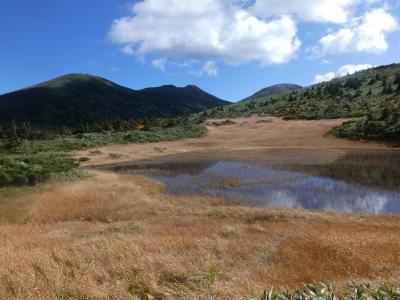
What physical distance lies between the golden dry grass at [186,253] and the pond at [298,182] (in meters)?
3.93

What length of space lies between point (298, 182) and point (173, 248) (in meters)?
21.1

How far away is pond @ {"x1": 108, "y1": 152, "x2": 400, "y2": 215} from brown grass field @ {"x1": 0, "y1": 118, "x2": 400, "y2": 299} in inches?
114

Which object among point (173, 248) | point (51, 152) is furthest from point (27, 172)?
point (51, 152)

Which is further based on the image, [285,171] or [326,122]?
[326,122]

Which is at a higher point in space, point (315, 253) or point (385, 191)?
point (315, 253)

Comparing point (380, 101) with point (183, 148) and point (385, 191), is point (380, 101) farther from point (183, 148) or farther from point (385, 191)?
point (385, 191)

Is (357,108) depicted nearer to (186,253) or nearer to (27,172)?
(27,172)

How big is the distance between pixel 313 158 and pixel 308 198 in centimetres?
2063

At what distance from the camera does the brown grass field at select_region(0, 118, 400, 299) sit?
319 inches

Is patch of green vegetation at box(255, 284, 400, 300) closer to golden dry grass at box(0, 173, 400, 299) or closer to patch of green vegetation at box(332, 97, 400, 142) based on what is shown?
golden dry grass at box(0, 173, 400, 299)

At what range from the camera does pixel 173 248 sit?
12.3 meters

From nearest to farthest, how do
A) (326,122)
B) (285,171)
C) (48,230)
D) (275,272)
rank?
(275,272) → (48,230) → (285,171) → (326,122)

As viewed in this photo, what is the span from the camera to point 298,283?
893 cm

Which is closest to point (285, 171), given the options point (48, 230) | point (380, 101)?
point (48, 230)
